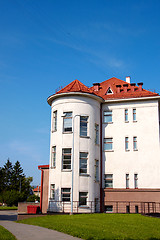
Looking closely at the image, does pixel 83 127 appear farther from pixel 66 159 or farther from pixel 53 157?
pixel 53 157

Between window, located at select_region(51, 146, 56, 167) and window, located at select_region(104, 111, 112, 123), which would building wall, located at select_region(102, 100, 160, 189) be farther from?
window, located at select_region(51, 146, 56, 167)

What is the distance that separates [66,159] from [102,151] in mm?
4333

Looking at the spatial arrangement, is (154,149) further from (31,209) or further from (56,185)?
(31,209)

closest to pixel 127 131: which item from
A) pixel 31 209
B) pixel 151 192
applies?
pixel 151 192

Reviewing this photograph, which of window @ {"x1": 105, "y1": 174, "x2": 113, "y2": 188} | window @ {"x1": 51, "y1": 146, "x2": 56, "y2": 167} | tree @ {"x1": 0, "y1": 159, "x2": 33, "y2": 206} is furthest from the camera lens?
tree @ {"x1": 0, "y1": 159, "x2": 33, "y2": 206}

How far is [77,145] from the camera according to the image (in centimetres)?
2648

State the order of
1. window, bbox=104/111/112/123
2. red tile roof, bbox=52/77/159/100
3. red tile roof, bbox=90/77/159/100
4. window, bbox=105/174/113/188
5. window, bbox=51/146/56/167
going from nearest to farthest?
1. window, bbox=51/146/56/167
2. window, bbox=105/174/113/188
3. red tile roof, bbox=52/77/159/100
4. red tile roof, bbox=90/77/159/100
5. window, bbox=104/111/112/123

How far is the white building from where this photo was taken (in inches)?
1019

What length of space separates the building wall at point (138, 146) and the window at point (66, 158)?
13.7 ft

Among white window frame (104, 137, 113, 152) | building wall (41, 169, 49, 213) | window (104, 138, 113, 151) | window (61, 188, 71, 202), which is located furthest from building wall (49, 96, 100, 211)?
building wall (41, 169, 49, 213)

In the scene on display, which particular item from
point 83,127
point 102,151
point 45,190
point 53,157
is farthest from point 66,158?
point 45,190

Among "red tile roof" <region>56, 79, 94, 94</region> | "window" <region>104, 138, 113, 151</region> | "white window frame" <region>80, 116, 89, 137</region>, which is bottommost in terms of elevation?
"window" <region>104, 138, 113, 151</region>

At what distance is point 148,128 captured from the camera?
92.8 ft

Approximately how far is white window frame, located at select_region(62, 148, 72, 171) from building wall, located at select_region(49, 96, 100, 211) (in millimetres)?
280
